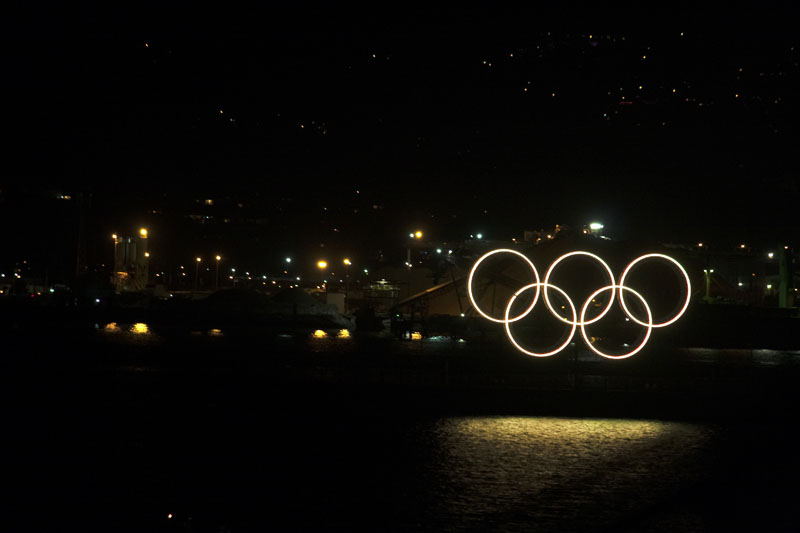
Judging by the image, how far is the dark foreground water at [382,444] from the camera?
6285mm

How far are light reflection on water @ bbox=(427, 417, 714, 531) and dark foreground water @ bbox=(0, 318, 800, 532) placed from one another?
0.04 m

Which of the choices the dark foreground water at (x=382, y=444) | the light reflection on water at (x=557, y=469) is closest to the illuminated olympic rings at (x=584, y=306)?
→ the dark foreground water at (x=382, y=444)

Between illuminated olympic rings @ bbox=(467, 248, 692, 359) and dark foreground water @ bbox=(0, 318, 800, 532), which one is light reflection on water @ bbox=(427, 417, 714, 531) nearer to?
dark foreground water @ bbox=(0, 318, 800, 532)

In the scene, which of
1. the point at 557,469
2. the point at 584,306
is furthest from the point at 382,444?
the point at 584,306

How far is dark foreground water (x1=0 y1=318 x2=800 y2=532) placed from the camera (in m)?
6.29

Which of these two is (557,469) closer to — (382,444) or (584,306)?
(382,444)

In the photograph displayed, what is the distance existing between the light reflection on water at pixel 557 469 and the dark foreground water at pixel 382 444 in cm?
4

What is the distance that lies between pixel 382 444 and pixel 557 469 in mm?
2349

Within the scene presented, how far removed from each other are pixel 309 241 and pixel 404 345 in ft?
192

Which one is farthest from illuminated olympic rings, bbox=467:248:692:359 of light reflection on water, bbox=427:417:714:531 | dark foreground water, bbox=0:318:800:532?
light reflection on water, bbox=427:417:714:531

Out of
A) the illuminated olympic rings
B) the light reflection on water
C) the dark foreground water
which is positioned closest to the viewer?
the dark foreground water

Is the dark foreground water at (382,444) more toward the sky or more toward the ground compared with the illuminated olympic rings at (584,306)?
more toward the ground

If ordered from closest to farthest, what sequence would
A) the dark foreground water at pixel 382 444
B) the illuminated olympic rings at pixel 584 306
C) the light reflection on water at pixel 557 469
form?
1. the dark foreground water at pixel 382 444
2. the light reflection on water at pixel 557 469
3. the illuminated olympic rings at pixel 584 306

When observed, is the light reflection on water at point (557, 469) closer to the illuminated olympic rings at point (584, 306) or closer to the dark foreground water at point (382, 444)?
the dark foreground water at point (382, 444)
